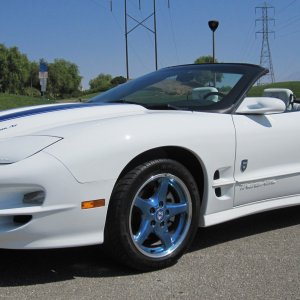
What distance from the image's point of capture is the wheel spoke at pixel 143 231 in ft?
10.7

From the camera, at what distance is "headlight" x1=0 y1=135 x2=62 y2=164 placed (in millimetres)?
2926

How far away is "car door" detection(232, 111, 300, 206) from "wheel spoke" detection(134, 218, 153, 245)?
777 mm

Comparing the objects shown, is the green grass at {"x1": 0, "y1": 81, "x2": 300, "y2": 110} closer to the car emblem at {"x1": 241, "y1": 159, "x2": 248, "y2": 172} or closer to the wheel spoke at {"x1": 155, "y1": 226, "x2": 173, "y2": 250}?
the car emblem at {"x1": 241, "y1": 159, "x2": 248, "y2": 172}

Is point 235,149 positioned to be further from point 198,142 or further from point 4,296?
point 4,296

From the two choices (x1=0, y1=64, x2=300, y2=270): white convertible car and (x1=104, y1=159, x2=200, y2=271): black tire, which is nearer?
(x1=0, y1=64, x2=300, y2=270): white convertible car

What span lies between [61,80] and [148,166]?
99865mm

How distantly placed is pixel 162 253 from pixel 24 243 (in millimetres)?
913

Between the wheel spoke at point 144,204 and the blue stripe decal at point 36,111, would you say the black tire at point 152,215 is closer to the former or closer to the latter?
the wheel spoke at point 144,204

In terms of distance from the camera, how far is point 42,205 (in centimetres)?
289

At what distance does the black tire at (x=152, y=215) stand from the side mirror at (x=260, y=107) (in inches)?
31.2

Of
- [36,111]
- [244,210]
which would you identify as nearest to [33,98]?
[36,111]

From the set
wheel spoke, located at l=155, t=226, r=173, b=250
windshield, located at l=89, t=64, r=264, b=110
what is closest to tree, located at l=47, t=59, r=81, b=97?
windshield, located at l=89, t=64, r=264, b=110

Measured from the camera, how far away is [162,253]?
3.38m

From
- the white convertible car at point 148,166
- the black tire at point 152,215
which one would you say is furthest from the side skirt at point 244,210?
the black tire at point 152,215
